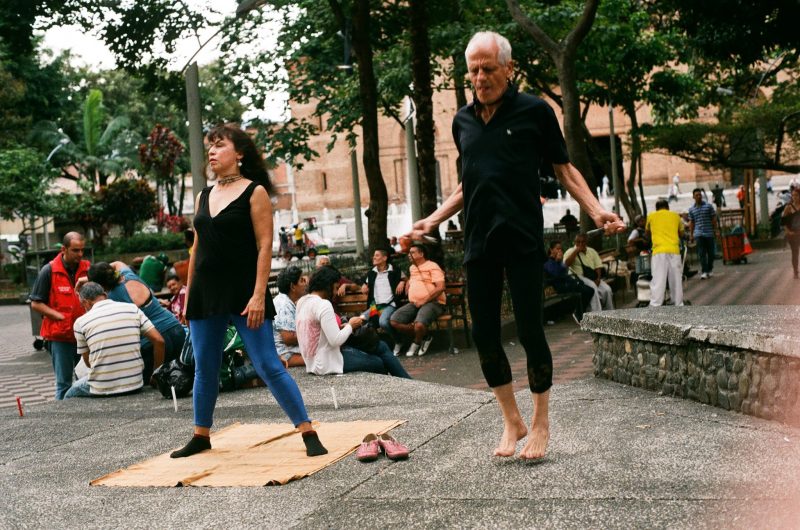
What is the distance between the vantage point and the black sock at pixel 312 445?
6.00 m

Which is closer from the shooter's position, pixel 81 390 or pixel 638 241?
pixel 81 390

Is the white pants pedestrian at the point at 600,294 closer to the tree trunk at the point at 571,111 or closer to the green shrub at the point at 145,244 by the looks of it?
the tree trunk at the point at 571,111

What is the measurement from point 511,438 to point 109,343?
17.1 ft

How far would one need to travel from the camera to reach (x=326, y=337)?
9.78m

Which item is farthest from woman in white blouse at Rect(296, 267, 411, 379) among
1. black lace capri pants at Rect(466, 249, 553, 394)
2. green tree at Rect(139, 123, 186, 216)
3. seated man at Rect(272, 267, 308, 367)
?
green tree at Rect(139, 123, 186, 216)

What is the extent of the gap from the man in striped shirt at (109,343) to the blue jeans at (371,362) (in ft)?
5.79

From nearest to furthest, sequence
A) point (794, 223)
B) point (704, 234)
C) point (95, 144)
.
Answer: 1. point (794, 223)
2. point (704, 234)
3. point (95, 144)

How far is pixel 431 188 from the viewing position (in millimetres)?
16609

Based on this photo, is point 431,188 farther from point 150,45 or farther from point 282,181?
point 282,181

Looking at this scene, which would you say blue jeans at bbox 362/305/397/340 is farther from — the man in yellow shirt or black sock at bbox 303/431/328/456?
black sock at bbox 303/431/328/456

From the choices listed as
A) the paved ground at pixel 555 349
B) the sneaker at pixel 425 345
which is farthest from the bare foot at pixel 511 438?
the sneaker at pixel 425 345

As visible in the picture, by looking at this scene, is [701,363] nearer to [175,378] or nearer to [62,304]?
[175,378]

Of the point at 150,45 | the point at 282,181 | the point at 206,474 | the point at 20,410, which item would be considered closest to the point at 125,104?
the point at 282,181

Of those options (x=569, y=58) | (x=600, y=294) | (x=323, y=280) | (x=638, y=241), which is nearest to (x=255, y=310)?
(x=323, y=280)
